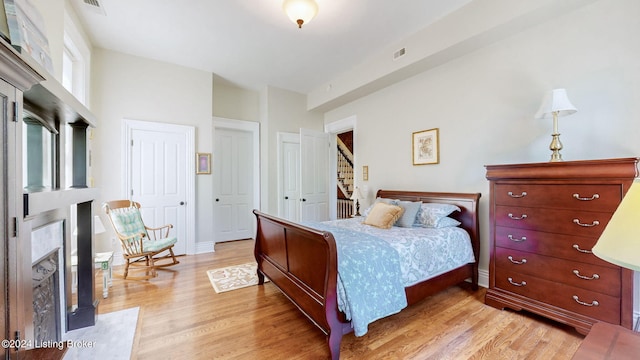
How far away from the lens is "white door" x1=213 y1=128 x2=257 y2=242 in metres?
5.10

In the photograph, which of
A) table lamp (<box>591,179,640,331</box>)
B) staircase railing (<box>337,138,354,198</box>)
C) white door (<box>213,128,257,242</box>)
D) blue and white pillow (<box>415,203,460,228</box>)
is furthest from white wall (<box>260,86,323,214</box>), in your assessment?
table lamp (<box>591,179,640,331</box>)

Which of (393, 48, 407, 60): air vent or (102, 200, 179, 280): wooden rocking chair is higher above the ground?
(393, 48, 407, 60): air vent

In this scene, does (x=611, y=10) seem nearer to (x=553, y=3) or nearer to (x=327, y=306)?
(x=553, y=3)

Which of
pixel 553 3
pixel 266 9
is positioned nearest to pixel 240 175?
pixel 266 9

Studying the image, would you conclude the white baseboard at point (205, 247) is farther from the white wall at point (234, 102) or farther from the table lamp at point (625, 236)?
the table lamp at point (625, 236)

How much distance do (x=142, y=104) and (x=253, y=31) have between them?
212cm

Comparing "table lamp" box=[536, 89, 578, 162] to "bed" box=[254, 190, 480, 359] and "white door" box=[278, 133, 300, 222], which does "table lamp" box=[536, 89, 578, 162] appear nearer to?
"bed" box=[254, 190, 480, 359]

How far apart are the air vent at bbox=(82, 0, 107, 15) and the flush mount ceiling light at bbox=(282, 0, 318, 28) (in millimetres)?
1992

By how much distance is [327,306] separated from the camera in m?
1.73

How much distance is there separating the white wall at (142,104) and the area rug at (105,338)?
1.99 metres

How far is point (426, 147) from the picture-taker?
3.56 m

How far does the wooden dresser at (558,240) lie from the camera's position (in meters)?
1.83

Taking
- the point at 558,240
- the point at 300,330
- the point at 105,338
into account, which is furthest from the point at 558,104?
the point at 105,338

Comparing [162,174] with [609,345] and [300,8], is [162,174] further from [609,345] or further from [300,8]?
[609,345]
